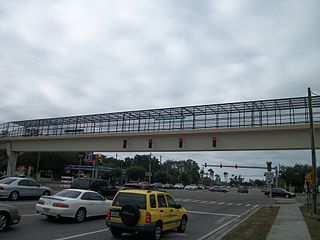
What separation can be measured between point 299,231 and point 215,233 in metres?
3.36

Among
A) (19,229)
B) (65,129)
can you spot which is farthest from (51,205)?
(65,129)

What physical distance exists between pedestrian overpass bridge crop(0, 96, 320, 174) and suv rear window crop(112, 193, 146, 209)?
23.1 meters

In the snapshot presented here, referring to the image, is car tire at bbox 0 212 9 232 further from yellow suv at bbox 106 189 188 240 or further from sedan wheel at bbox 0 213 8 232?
yellow suv at bbox 106 189 188 240

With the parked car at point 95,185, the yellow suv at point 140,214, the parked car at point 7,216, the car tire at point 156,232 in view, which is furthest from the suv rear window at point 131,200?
the parked car at point 95,185

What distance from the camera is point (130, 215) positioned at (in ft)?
34.9

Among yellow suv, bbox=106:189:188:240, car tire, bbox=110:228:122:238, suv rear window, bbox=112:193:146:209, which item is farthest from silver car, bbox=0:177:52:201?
suv rear window, bbox=112:193:146:209

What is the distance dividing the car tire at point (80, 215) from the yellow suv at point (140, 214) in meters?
3.48

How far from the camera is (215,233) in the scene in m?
13.6

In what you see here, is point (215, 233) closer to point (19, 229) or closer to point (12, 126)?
point (19, 229)

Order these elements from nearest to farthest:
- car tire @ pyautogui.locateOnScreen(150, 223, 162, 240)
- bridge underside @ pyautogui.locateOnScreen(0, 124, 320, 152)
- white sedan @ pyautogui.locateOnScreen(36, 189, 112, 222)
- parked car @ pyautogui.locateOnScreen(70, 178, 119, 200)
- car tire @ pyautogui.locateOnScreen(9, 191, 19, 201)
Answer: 1. car tire @ pyautogui.locateOnScreen(150, 223, 162, 240)
2. white sedan @ pyautogui.locateOnScreen(36, 189, 112, 222)
3. car tire @ pyautogui.locateOnScreen(9, 191, 19, 201)
4. parked car @ pyautogui.locateOnScreen(70, 178, 119, 200)
5. bridge underside @ pyautogui.locateOnScreen(0, 124, 320, 152)

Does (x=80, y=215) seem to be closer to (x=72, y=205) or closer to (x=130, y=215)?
(x=72, y=205)

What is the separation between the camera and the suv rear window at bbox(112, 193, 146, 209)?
11.0 metres

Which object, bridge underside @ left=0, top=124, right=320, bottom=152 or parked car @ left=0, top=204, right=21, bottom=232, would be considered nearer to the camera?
parked car @ left=0, top=204, right=21, bottom=232

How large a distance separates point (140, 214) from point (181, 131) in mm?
A: 26347
